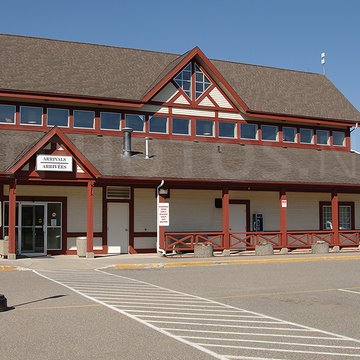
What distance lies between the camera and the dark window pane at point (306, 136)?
101ft

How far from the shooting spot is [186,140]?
1092 inches

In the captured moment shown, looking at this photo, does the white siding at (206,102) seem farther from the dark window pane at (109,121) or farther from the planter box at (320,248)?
the planter box at (320,248)

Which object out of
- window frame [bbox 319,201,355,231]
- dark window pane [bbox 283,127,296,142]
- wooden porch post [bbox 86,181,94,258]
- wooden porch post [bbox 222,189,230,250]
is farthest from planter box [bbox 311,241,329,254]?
wooden porch post [bbox 86,181,94,258]

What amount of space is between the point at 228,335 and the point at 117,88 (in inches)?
786

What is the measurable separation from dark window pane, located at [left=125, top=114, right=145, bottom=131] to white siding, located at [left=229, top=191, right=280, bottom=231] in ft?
18.2

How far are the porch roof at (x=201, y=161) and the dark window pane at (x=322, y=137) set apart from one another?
1.16 m

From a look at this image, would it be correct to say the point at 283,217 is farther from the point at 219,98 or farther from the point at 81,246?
the point at 81,246

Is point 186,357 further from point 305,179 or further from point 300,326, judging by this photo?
point 305,179

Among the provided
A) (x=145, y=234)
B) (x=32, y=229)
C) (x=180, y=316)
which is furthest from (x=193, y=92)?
(x=180, y=316)

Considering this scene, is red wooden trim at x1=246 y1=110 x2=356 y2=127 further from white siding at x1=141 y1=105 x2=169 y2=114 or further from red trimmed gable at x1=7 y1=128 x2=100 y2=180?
red trimmed gable at x1=7 y1=128 x2=100 y2=180

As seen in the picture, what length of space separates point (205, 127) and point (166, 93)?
8.57 feet

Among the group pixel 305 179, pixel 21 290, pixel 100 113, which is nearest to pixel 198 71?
pixel 100 113

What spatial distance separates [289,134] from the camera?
30500 mm

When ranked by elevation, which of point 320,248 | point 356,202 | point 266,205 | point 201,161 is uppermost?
point 201,161
